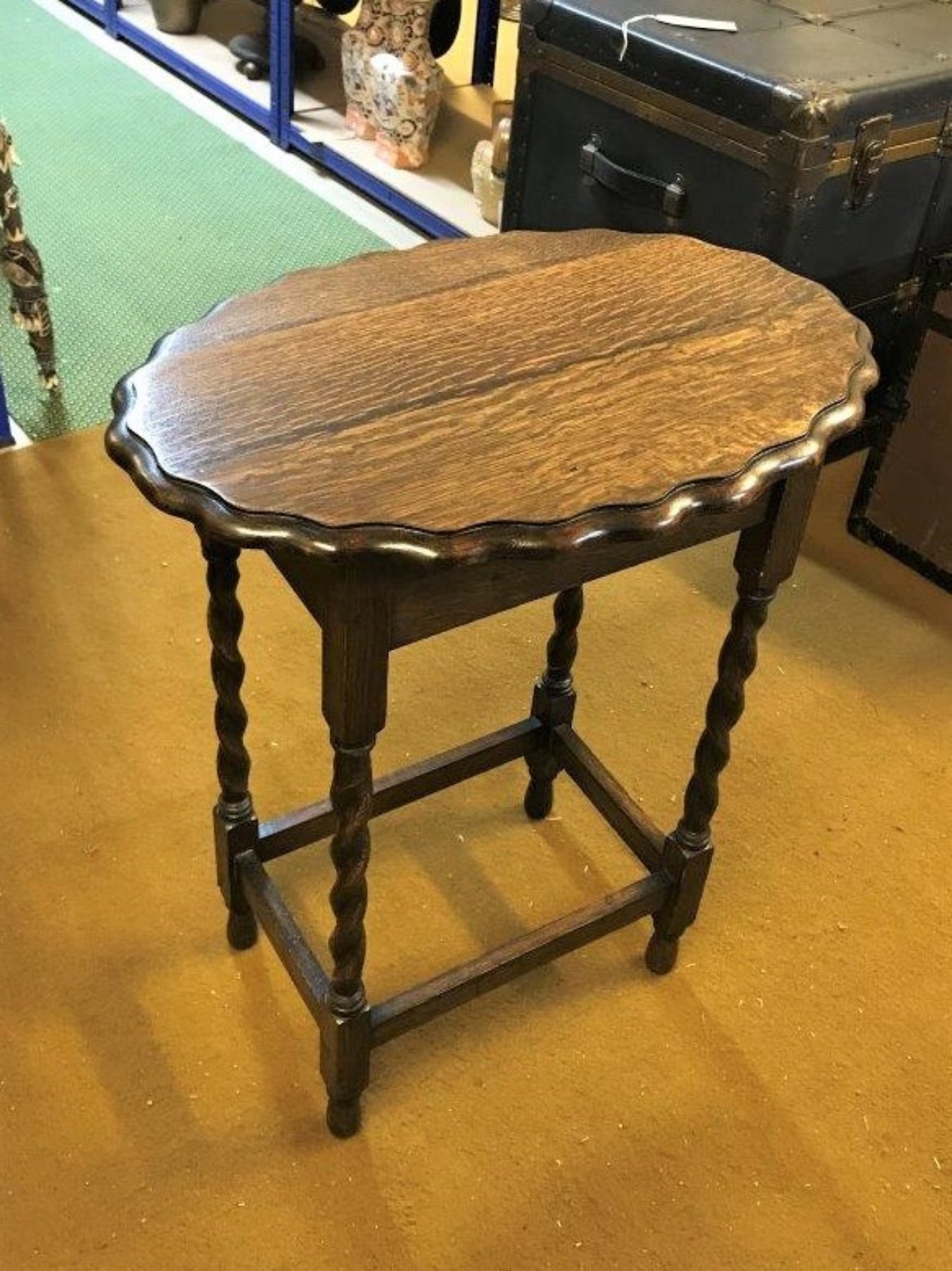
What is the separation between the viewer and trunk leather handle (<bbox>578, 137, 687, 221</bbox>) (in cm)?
209

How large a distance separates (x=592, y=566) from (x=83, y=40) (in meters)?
4.03

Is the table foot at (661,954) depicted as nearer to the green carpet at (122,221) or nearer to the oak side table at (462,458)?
the oak side table at (462,458)

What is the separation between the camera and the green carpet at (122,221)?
270 cm

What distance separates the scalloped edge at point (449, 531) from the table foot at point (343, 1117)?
0.68m

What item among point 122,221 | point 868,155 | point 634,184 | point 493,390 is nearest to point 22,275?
point 122,221

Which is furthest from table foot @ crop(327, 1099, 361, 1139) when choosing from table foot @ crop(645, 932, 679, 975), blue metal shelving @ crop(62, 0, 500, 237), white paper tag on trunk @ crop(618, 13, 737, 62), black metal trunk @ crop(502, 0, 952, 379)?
blue metal shelving @ crop(62, 0, 500, 237)

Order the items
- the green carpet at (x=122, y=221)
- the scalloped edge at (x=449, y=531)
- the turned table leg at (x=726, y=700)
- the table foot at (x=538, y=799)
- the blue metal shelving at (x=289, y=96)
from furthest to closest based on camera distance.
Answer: the blue metal shelving at (x=289, y=96) → the green carpet at (x=122, y=221) → the table foot at (x=538, y=799) → the turned table leg at (x=726, y=700) → the scalloped edge at (x=449, y=531)

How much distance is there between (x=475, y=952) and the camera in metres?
1.57

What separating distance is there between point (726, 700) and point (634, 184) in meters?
1.16

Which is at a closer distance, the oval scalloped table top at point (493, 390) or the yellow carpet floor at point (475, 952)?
the oval scalloped table top at point (493, 390)

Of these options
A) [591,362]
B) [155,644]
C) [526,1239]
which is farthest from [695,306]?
[155,644]

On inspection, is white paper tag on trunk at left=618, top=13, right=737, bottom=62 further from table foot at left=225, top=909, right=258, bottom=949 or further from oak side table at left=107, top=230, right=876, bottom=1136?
table foot at left=225, top=909, right=258, bottom=949

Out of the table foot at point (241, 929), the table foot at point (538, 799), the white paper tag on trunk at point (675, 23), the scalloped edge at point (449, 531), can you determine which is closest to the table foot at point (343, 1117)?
the table foot at point (241, 929)

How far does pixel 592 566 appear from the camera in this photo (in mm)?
1085
